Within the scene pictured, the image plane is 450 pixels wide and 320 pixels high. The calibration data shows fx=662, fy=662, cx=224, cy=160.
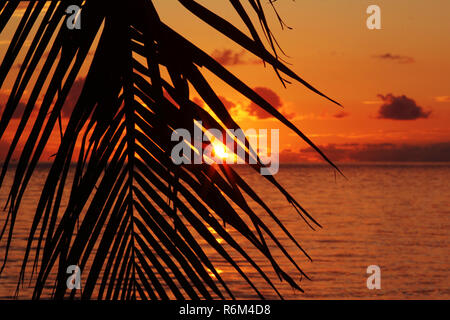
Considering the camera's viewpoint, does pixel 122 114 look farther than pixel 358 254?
No

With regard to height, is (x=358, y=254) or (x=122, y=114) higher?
(x=122, y=114)

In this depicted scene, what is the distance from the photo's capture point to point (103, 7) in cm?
112

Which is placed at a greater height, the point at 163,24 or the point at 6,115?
the point at 163,24

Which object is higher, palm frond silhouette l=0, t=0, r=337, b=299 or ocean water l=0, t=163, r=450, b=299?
palm frond silhouette l=0, t=0, r=337, b=299

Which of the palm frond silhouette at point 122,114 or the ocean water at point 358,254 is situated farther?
the ocean water at point 358,254

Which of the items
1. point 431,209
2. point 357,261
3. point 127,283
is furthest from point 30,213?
point 127,283

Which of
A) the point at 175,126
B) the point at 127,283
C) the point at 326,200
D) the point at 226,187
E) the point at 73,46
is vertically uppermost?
the point at 73,46

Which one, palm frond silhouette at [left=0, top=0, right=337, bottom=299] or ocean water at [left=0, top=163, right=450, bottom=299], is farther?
ocean water at [left=0, top=163, right=450, bottom=299]

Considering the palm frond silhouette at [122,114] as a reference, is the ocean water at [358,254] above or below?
below
